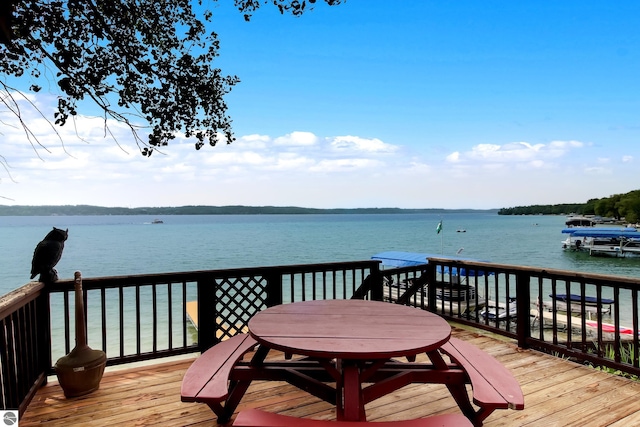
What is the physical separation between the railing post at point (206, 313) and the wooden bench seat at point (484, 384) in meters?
2.23

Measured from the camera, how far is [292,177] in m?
29.8

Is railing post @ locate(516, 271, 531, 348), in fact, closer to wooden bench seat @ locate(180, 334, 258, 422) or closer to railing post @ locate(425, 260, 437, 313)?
railing post @ locate(425, 260, 437, 313)

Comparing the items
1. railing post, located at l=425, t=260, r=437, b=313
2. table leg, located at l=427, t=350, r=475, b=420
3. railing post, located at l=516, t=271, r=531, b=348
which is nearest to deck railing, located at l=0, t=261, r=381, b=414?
railing post, located at l=425, t=260, r=437, b=313

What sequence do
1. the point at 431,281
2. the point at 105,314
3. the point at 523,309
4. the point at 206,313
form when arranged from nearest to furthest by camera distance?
the point at 105,314 → the point at 206,313 → the point at 523,309 → the point at 431,281

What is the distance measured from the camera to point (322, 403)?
256 cm

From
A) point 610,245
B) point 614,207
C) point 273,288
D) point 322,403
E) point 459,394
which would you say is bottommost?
point 610,245

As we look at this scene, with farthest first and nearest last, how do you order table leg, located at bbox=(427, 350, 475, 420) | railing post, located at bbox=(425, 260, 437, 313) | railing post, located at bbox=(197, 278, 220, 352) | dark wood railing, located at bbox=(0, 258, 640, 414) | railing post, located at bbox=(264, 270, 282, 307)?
1. railing post, located at bbox=(425, 260, 437, 313)
2. railing post, located at bbox=(264, 270, 282, 307)
3. railing post, located at bbox=(197, 278, 220, 352)
4. dark wood railing, located at bbox=(0, 258, 640, 414)
5. table leg, located at bbox=(427, 350, 475, 420)

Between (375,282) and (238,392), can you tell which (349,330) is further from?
(375,282)

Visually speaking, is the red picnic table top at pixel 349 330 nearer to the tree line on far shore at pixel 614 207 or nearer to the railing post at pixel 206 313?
the railing post at pixel 206 313

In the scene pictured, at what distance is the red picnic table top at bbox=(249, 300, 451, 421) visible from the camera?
1.73 m

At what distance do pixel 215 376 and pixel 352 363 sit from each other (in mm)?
765

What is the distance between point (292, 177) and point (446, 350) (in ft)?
91.3

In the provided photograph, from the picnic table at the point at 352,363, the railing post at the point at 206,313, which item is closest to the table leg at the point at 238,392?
the picnic table at the point at 352,363

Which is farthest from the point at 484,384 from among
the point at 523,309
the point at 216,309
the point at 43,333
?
the point at 43,333
